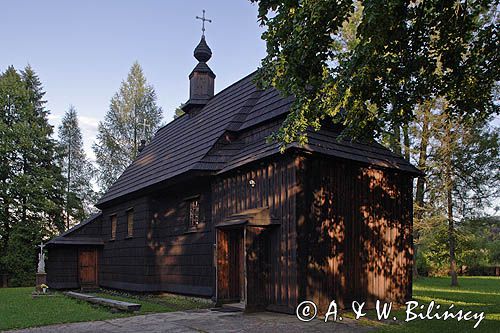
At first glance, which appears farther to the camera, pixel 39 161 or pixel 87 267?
pixel 39 161

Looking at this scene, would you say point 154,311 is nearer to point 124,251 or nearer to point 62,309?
point 62,309

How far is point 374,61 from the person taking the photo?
8.08 m

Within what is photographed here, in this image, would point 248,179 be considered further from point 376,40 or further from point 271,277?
point 376,40

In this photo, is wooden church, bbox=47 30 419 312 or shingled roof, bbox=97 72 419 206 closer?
wooden church, bbox=47 30 419 312

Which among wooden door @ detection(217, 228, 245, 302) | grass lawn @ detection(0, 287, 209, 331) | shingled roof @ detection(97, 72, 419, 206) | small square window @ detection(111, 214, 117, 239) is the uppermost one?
shingled roof @ detection(97, 72, 419, 206)

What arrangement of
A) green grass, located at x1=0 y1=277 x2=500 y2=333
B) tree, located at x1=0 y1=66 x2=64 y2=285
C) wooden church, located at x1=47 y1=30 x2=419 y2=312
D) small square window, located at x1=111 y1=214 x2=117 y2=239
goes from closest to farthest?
green grass, located at x1=0 y1=277 x2=500 y2=333, wooden church, located at x1=47 y1=30 x2=419 y2=312, small square window, located at x1=111 y1=214 x2=117 y2=239, tree, located at x1=0 y1=66 x2=64 y2=285

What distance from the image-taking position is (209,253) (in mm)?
13828

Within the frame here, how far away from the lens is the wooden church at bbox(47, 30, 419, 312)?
35.8 ft

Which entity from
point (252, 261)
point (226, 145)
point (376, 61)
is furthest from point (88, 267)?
point (376, 61)

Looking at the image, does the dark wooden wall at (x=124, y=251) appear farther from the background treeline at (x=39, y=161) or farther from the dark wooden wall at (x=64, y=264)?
the background treeline at (x=39, y=161)

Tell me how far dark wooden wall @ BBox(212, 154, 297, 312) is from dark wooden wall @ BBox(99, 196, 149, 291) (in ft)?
18.9

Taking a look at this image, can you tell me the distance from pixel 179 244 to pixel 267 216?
16.5ft

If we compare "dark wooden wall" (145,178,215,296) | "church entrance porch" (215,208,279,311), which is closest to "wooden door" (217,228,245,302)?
"church entrance porch" (215,208,279,311)

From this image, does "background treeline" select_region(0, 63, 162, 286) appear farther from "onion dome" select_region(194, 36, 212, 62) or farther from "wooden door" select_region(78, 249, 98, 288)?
"onion dome" select_region(194, 36, 212, 62)
